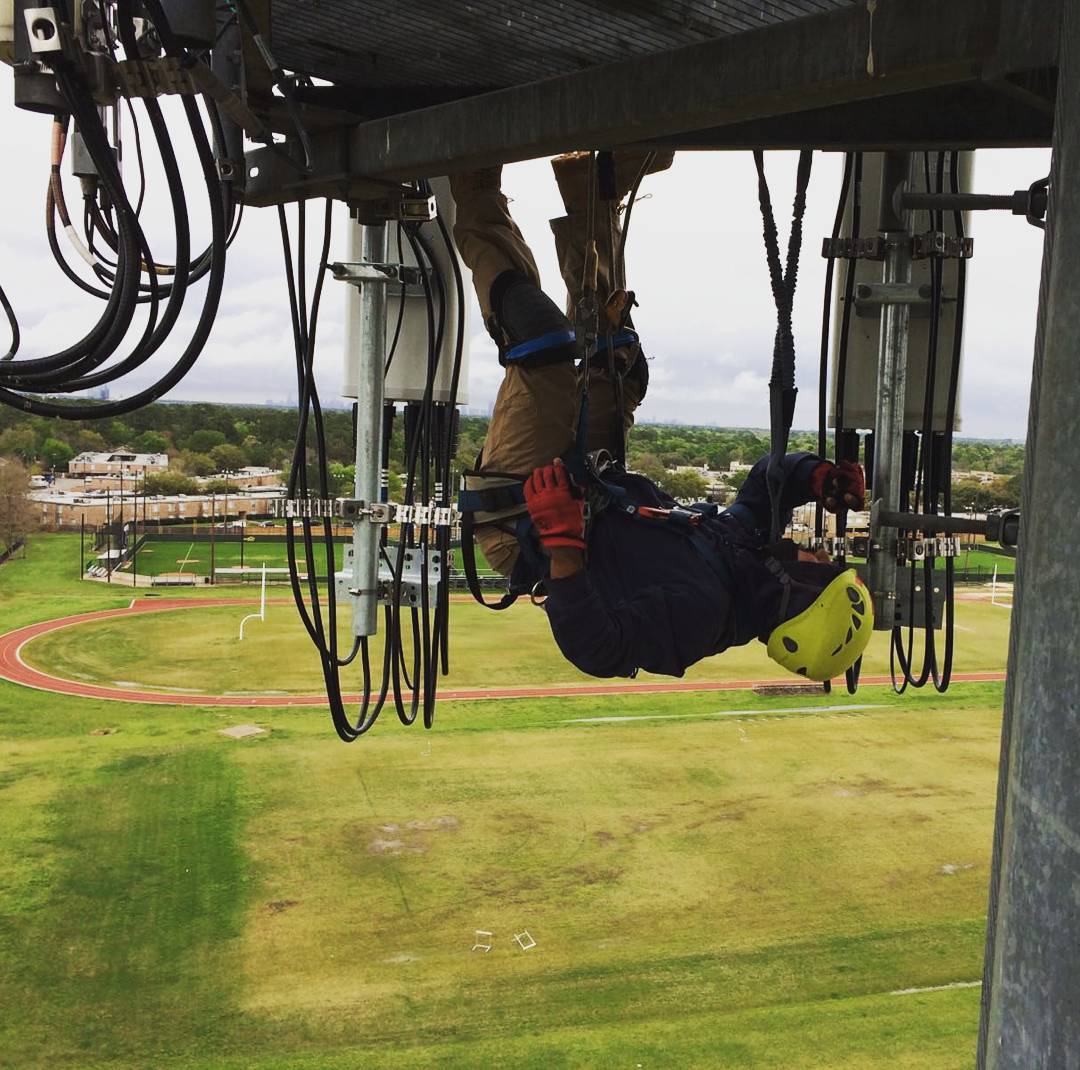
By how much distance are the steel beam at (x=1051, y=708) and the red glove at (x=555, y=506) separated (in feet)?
9.80

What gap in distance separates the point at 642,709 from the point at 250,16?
25.2 m

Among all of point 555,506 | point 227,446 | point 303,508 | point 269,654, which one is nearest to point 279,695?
point 269,654

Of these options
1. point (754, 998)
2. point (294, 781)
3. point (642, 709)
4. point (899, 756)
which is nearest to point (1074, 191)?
point (754, 998)

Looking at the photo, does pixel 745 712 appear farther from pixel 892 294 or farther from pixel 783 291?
pixel 783 291

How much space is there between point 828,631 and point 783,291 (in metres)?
1.46

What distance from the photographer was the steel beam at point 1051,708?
1.49 meters

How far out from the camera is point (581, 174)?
18.6ft

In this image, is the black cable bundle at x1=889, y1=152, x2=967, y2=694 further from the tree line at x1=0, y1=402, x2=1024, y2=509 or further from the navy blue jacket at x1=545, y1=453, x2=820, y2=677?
the tree line at x1=0, y1=402, x2=1024, y2=509

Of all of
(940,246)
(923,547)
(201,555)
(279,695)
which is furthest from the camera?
(201,555)

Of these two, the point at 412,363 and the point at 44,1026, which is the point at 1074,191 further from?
the point at 44,1026

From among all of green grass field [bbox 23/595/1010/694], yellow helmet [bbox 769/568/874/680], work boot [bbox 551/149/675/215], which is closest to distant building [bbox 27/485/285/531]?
→ green grass field [bbox 23/595/1010/694]

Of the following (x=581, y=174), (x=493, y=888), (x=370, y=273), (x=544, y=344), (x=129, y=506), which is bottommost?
(x=493, y=888)

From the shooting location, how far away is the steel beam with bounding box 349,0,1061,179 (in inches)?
89.8

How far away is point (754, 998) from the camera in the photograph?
13953mm
